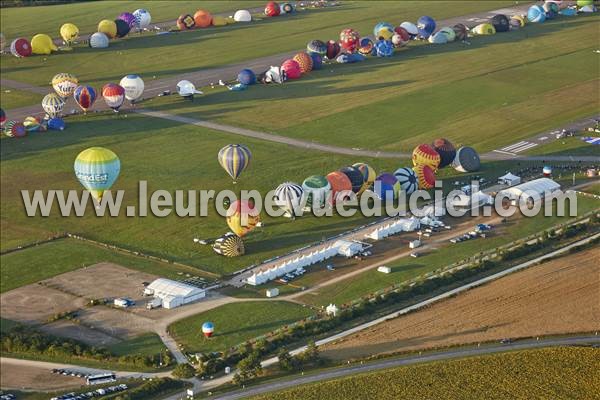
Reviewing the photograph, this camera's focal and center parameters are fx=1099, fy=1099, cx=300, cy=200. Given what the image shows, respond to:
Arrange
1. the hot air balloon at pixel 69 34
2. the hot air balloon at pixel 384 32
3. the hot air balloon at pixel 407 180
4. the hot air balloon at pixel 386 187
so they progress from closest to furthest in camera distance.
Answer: the hot air balloon at pixel 386 187 < the hot air balloon at pixel 407 180 < the hot air balloon at pixel 384 32 < the hot air balloon at pixel 69 34

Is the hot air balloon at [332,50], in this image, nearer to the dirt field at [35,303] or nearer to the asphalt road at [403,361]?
the dirt field at [35,303]

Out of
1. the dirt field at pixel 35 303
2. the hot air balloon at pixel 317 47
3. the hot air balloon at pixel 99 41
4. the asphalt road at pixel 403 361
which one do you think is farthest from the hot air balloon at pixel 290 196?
the hot air balloon at pixel 99 41

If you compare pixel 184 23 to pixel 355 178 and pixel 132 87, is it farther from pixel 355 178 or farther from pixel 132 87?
pixel 355 178

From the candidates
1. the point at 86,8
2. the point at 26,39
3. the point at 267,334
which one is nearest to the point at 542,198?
the point at 267,334

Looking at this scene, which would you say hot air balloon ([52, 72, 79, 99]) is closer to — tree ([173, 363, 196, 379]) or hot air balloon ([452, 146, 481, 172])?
hot air balloon ([452, 146, 481, 172])

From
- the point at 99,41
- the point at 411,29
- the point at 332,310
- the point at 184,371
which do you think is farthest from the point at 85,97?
the point at 184,371

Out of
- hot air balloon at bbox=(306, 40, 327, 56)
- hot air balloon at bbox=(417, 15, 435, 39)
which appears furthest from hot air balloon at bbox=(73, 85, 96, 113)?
hot air balloon at bbox=(417, 15, 435, 39)

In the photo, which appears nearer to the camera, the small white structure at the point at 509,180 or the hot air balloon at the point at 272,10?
the small white structure at the point at 509,180

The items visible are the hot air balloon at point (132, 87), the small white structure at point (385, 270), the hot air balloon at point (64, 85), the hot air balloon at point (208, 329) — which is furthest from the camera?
the hot air balloon at point (64, 85)
